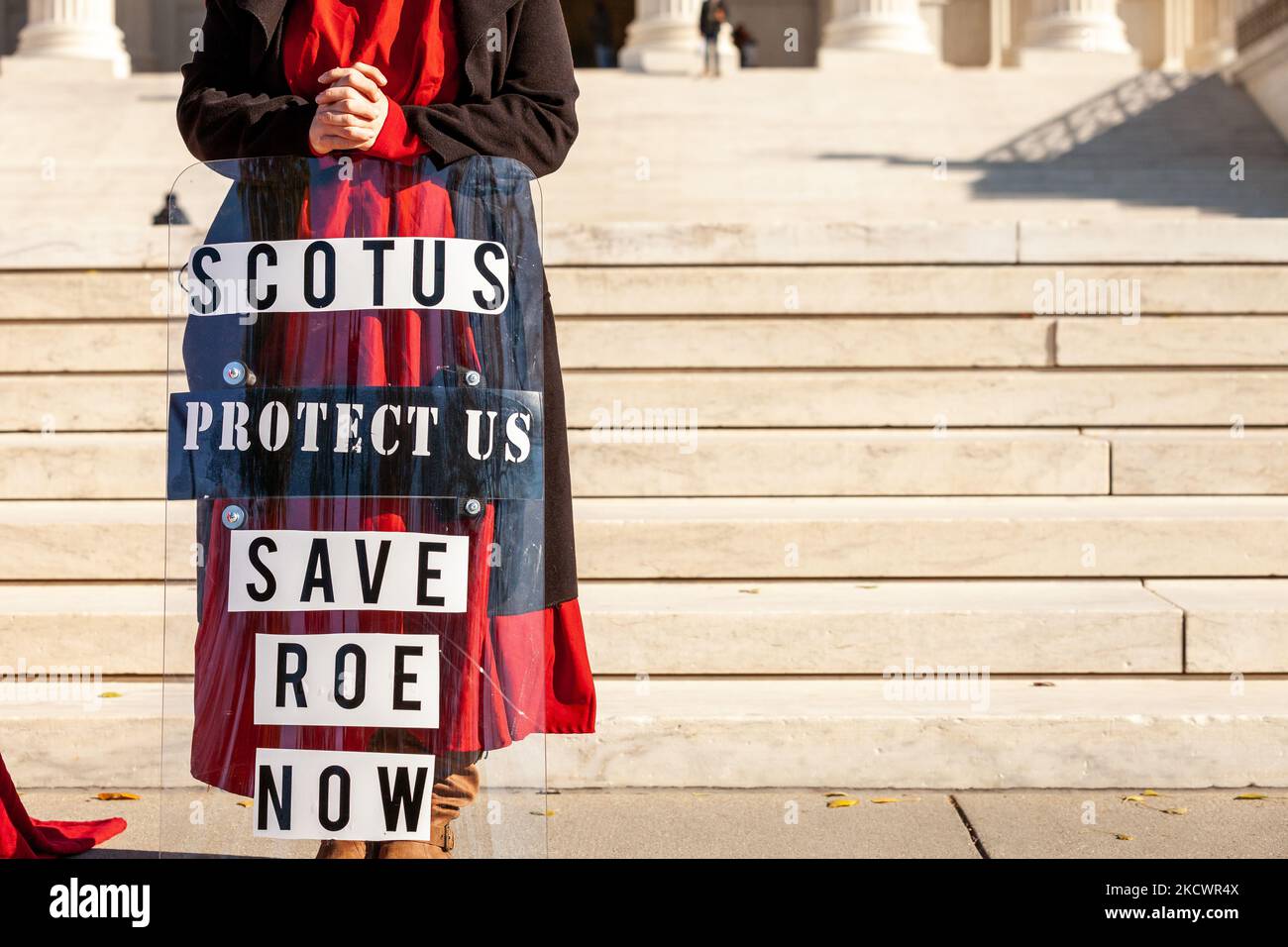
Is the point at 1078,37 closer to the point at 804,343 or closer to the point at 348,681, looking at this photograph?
the point at 804,343

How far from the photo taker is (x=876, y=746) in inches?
178

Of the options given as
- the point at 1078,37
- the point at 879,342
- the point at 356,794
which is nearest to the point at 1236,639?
the point at 879,342

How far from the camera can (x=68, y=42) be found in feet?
65.3

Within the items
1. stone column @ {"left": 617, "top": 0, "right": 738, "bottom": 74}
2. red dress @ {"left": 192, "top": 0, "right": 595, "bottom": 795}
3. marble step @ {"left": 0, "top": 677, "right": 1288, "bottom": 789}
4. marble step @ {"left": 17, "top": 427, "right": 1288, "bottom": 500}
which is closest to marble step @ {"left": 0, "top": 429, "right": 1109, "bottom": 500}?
marble step @ {"left": 17, "top": 427, "right": 1288, "bottom": 500}

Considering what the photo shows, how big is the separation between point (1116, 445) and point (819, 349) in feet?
4.99

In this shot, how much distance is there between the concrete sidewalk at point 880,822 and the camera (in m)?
3.90

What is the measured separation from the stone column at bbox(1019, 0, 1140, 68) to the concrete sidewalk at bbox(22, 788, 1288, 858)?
17.8m

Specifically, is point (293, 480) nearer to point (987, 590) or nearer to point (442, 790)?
point (442, 790)

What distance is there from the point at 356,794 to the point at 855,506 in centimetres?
333

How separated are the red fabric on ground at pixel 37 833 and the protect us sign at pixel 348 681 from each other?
1235 mm

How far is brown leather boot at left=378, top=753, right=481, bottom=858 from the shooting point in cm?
286

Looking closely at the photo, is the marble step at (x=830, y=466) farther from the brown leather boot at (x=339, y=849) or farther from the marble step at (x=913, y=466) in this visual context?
the brown leather boot at (x=339, y=849)

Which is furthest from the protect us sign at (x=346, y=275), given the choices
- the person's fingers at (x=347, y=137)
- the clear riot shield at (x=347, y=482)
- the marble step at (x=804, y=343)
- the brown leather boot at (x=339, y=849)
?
the marble step at (x=804, y=343)
